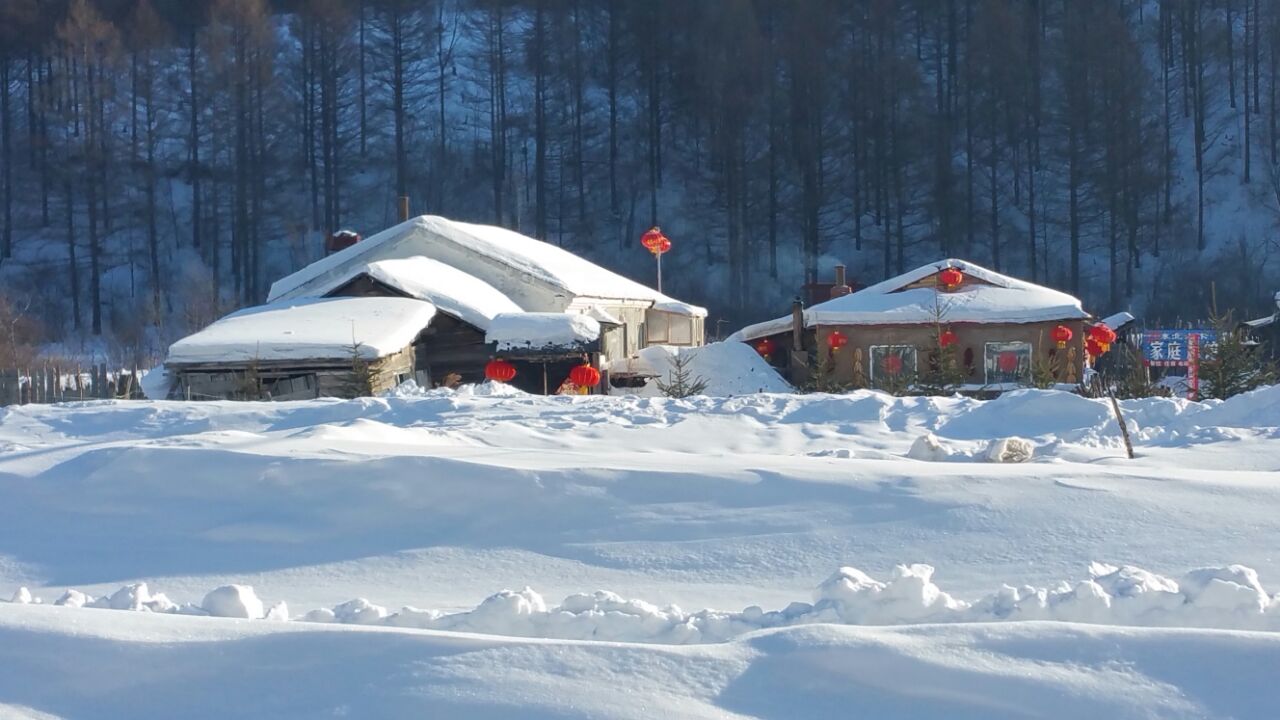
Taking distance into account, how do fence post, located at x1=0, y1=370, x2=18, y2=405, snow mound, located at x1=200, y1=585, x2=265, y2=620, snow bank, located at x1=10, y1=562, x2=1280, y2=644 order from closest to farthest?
snow bank, located at x1=10, y1=562, x2=1280, y2=644 < snow mound, located at x1=200, y1=585, x2=265, y2=620 < fence post, located at x1=0, y1=370, x2=18, y2=405

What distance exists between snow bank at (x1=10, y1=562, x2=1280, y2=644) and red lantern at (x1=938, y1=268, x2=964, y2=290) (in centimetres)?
2267

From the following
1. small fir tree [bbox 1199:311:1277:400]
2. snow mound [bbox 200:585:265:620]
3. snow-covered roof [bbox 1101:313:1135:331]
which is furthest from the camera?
snow-covered roof [bbox 1101:313:1135:331]

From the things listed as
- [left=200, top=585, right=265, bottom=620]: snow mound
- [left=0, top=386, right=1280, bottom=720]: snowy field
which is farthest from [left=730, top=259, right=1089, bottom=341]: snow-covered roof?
[left=200, top=585, right=265, bottom=620]: snow mound

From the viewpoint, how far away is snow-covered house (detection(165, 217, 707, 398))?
1991 cm

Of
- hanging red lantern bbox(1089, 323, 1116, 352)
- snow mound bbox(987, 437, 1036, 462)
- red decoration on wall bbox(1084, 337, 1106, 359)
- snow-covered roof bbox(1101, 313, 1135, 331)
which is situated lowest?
snow mound bbox(987, 437, 1036, 462)

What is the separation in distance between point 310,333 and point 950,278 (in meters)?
14.4

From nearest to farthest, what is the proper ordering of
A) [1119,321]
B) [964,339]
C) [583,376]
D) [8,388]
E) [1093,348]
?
[8,388], [583,376], [1093,348], [964,339], [1119,321]

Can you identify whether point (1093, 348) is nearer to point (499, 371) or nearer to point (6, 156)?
point (499, 371)

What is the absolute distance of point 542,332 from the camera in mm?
22203

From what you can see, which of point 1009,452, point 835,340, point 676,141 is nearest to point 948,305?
point 835,340

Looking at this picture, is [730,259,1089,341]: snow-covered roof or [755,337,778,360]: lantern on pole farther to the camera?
[755,337,778,360]: lantern on pole

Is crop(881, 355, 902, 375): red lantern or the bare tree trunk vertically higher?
the bare tree trunk

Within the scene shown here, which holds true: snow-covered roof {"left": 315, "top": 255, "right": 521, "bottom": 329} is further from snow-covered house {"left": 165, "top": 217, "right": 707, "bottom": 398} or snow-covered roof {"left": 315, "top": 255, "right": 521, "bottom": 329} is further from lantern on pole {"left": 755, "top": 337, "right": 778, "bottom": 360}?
lantern on pole {"left": 755, "top": 337, "right": 778, "bottom": 360}

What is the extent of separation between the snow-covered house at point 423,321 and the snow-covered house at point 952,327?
4761 millimetres
